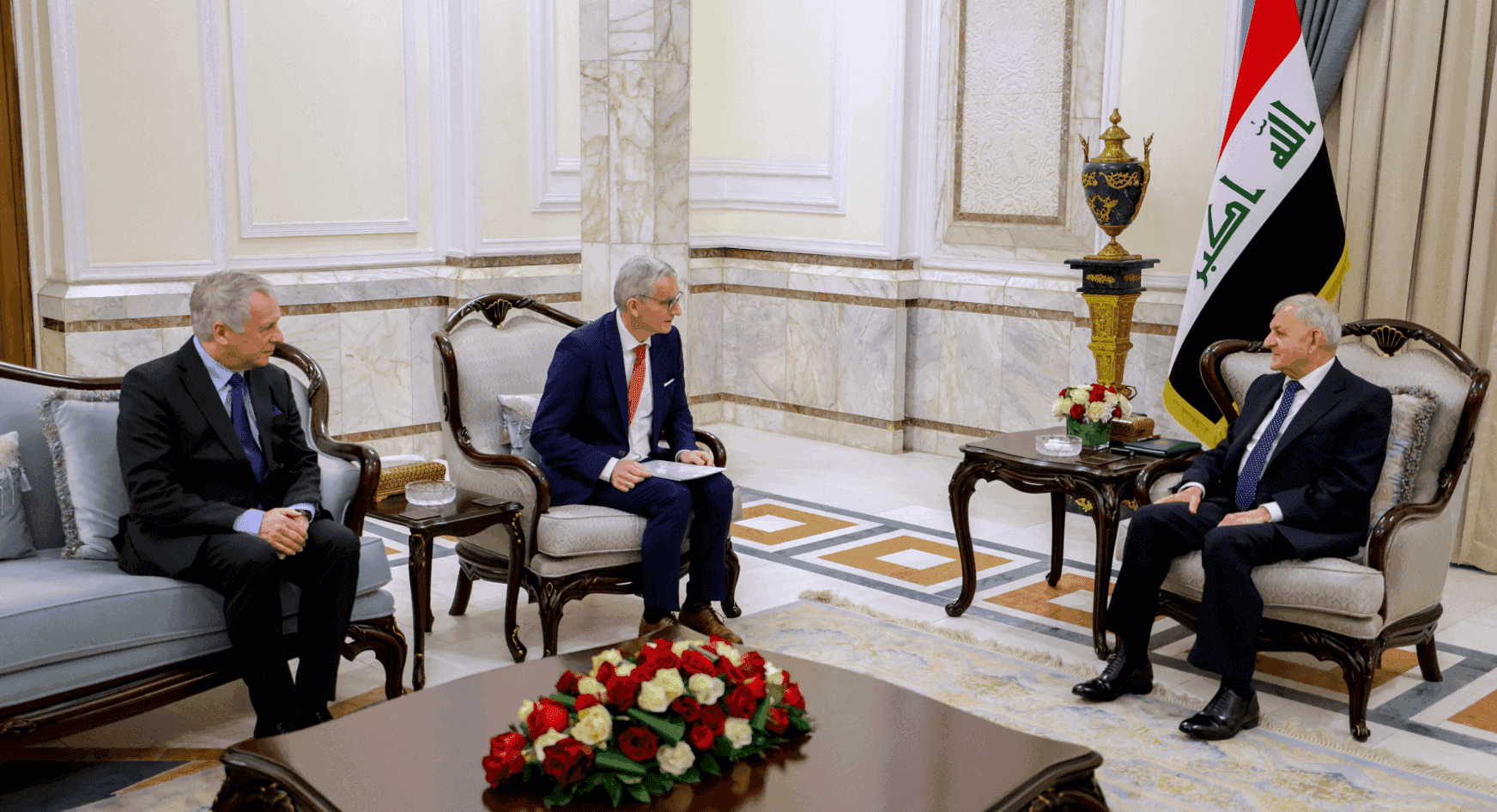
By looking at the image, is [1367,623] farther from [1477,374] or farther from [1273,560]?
[1477,374]

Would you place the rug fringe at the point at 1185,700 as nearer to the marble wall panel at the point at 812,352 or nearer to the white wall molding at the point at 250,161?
the marble wall panel at the point at 812,352

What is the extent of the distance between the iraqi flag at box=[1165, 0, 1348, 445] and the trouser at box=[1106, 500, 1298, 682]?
4.99ft

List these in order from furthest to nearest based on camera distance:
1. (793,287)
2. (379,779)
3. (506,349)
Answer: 1. (793,287)
2. (506,349)
3. (379,779)

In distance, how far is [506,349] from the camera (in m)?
4.66

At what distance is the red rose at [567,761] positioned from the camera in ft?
7.86

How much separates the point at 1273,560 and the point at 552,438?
2198 millimetres

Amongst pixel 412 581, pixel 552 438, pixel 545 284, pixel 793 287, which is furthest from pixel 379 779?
pixel 793 287

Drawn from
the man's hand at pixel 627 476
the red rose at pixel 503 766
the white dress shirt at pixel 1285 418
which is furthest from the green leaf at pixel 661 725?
the white dress shirt at pixel 1285 418

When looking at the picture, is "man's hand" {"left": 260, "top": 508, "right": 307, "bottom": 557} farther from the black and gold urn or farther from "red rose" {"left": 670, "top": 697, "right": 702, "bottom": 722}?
the black and gold urn

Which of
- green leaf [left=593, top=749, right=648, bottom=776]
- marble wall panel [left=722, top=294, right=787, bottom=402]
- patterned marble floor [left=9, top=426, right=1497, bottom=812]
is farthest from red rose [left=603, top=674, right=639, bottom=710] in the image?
marble wall panel [left=722, top=294, right=787, bottom=402]

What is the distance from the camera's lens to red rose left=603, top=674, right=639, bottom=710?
251cm

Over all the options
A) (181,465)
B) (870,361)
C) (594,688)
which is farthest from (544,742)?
(870,361)

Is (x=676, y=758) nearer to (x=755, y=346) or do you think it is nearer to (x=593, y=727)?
(x=593, y=727)

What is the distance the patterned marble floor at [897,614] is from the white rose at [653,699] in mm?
1551
